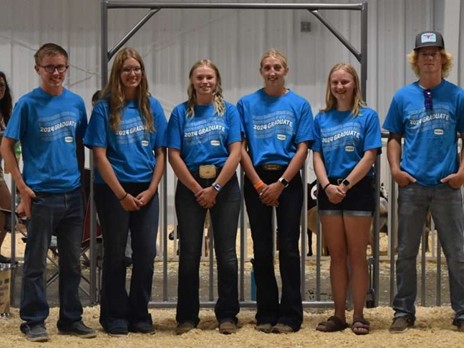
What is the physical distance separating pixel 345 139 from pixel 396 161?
1.13 ft

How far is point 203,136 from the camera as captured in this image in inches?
205

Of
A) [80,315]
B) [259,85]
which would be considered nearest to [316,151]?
[80,315]

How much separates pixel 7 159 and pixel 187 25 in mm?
8370

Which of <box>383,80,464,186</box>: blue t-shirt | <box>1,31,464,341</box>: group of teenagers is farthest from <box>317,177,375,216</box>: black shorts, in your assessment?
<box>383,80,464,186</box>: blue t-shirt

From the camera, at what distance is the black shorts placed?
5.25m

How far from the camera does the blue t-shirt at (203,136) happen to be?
5.21 m

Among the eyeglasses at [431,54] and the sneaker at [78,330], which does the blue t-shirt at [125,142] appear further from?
the eyeglasses at [431,54]

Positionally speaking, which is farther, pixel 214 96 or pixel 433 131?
pixel 214 96

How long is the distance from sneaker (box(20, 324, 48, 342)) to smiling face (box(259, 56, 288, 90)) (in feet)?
6.26

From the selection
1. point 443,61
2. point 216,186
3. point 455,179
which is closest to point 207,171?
point 216,186

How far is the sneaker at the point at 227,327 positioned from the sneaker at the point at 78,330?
28.5 inches

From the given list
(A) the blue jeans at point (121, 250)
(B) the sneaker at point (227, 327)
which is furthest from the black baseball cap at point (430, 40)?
(B) the sneaker at point (227, 327)

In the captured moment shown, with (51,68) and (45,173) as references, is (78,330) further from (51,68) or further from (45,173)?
(51,68)

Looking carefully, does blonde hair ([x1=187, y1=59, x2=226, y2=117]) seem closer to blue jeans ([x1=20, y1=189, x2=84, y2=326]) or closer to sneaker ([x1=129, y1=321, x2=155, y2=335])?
blue jeans ([x1=20, y1=189, x2=84, y2=326])
